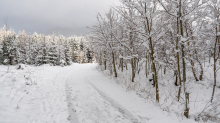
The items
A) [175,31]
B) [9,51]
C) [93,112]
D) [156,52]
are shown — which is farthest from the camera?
[9,51]

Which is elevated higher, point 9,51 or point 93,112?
point 9,51

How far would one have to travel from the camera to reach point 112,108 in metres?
4.37

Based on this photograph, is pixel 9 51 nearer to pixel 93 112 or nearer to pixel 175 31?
pixel 93 112

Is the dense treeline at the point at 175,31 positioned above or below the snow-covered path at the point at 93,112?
→ above

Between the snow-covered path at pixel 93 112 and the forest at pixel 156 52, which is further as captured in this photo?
the forest at pixel 156 52

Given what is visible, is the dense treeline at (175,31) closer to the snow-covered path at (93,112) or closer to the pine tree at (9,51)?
the snow-covered path at (93,112)

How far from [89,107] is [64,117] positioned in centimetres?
101

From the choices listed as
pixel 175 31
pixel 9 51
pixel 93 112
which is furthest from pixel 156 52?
pixel 9 51

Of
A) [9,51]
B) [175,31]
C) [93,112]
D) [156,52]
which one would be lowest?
[93,112]

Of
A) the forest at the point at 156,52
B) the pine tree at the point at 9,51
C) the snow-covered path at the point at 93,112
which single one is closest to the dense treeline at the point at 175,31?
the forest at the point at 156,52

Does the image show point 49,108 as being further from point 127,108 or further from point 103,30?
point 103,30

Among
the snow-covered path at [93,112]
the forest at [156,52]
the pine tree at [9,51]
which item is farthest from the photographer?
the pine tree at [9,51]

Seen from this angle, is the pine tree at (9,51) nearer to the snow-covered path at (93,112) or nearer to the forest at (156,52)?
the forest at (156,52)

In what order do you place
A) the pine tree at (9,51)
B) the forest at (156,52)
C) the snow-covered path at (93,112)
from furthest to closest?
the pine tree at (9,51), the forest at (156,52), the snow-covered path at (93,112)
